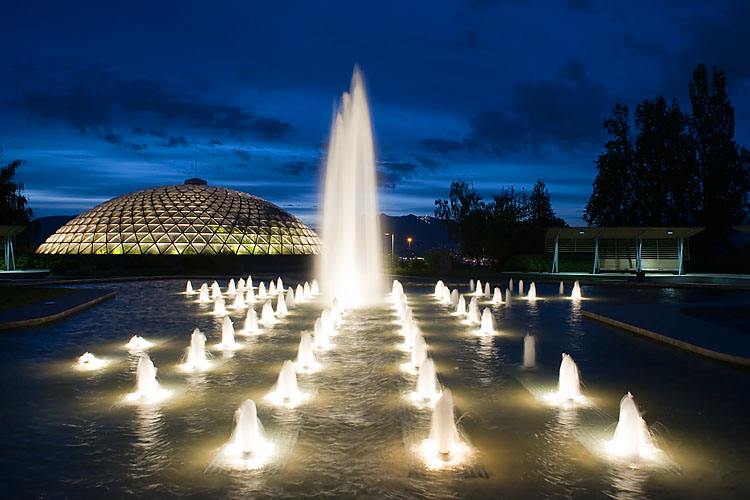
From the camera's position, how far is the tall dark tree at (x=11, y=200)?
44.6 m

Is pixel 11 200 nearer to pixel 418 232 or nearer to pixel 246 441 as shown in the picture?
pixel 246 441

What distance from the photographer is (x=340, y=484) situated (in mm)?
4691

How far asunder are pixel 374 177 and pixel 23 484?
19.7 meters

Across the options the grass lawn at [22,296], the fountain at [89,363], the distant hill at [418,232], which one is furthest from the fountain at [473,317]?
the distant hill at [418,232]

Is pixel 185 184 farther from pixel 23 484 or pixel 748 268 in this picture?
pixel 23 484

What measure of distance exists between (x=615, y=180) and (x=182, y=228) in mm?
38400

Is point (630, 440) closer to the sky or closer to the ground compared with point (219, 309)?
closer to the sky

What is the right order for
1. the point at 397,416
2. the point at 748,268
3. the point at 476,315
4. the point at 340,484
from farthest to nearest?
the point at 748,268, the point at 476,315, the point at 397,416, the point at 340,484

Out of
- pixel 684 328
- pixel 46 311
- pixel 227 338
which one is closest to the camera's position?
pixel 227 338

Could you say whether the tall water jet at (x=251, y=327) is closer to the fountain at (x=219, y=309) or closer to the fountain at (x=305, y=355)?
the fountain at (x=219, y=309)

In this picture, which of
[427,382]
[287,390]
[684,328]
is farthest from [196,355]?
[684,328]

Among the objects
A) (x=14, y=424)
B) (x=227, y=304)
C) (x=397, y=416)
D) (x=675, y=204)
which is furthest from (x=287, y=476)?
(x=675, y=204)

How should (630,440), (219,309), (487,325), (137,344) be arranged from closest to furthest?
1. (630,440)
2. (137,344)
3. (487,325)
4. (219,309)

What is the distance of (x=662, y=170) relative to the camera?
44531 millimetres
